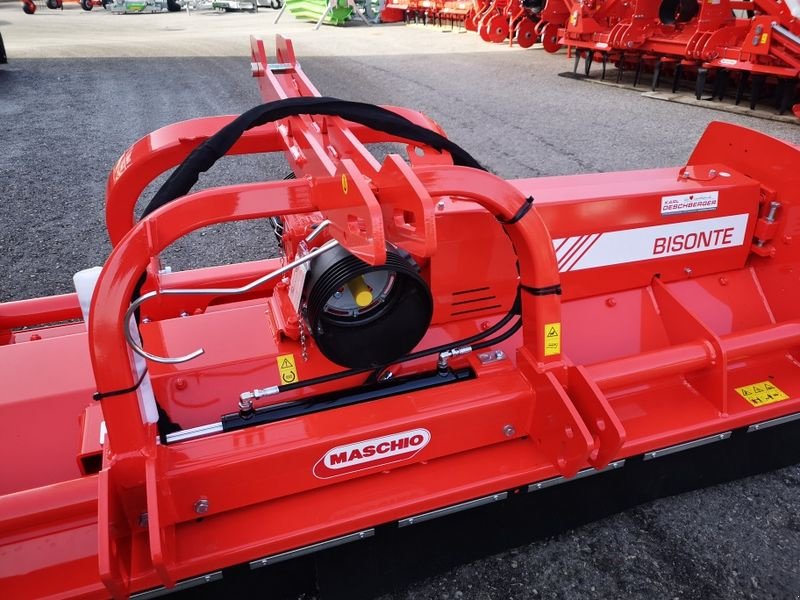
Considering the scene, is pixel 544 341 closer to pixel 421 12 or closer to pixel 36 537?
pixel 36 537

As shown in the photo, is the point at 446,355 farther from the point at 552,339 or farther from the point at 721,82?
the point at 721,82

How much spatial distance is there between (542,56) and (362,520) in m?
12.8

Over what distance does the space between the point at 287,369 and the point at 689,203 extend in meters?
1.76

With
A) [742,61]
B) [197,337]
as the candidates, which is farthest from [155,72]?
[197,337]

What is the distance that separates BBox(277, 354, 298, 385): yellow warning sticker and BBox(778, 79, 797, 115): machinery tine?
823cm

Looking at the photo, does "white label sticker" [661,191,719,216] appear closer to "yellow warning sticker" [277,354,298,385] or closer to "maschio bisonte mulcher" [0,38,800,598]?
"maschio bisonte mulcher" [0,38,800,598]

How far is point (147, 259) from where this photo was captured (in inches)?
56.6

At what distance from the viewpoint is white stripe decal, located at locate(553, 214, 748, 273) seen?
2395 millimetres

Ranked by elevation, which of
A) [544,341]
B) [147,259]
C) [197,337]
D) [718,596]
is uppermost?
[147,259]

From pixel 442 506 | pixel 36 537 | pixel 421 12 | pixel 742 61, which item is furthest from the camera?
pixel 421 12

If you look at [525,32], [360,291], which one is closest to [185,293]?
[360,291]

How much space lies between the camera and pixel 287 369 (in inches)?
80.0

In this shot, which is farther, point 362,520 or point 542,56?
point 542,56

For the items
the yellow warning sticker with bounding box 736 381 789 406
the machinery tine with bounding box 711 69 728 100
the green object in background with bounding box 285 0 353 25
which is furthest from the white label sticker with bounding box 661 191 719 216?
the green object in background with bounding box 285 0 353 25
